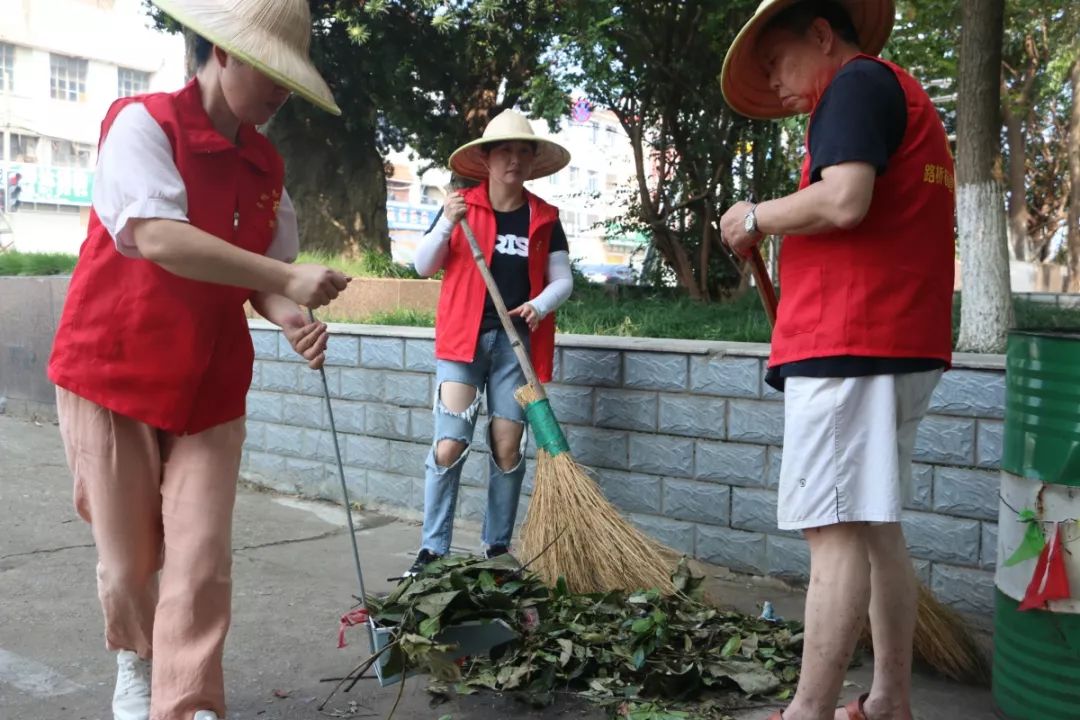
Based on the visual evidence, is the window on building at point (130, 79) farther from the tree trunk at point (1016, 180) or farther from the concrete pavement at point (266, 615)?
the concrete pavement at point (266, 615)

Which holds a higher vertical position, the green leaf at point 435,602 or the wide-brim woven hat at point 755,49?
the wide-brim woven hat at point 755,49

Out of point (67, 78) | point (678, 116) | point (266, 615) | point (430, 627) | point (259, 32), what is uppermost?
point (67, 78)

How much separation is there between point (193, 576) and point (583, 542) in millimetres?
1786

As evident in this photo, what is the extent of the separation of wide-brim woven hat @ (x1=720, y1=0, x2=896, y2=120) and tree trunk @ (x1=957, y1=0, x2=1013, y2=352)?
2833mm

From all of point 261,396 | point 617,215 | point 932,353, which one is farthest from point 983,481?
point 617,215

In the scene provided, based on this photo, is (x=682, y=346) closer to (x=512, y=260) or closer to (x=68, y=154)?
(x=512, y=260)

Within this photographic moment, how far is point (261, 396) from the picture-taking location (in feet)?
20.7

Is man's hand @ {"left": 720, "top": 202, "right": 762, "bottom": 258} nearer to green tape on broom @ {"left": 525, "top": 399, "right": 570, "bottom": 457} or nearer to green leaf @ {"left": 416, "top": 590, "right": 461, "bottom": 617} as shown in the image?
green leaf @ {"left": 416, "top": 590, "right": 461, "bottom": 617}

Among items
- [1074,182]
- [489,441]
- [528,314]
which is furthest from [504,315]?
[1074,182]

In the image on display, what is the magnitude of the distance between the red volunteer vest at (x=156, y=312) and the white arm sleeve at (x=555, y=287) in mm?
1866

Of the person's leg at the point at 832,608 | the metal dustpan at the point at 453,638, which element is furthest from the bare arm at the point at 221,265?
the person's leg at the point at 832,608

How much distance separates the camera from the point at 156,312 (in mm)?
2477

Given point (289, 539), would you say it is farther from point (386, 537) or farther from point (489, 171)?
point (489, 171)

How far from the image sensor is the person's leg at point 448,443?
166 inches
